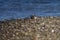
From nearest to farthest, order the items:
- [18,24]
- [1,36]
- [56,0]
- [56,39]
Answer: [56,39]
[1,36]
[18,24]
[56,0]

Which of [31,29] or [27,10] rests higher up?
[31,29]

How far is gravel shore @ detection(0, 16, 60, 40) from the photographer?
42.3 feet

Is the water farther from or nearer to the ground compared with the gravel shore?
nearer to the ground

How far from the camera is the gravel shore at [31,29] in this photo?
12.9 metres

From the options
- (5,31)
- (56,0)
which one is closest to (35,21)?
(5,31)

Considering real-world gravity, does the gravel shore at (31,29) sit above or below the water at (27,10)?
above

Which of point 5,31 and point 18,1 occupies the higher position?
point 5,31

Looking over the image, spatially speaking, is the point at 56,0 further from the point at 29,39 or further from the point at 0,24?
the point at 29,39

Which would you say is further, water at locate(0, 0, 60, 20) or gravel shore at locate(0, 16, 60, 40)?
water at locate(0, 0, 60, 20)

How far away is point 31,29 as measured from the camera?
45.1ft

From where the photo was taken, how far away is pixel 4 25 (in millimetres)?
14922

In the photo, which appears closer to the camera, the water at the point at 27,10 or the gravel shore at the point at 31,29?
the gravel shore at the point at 31,29

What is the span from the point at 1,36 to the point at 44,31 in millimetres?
1722

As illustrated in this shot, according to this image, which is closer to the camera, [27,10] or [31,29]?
[31,29]
